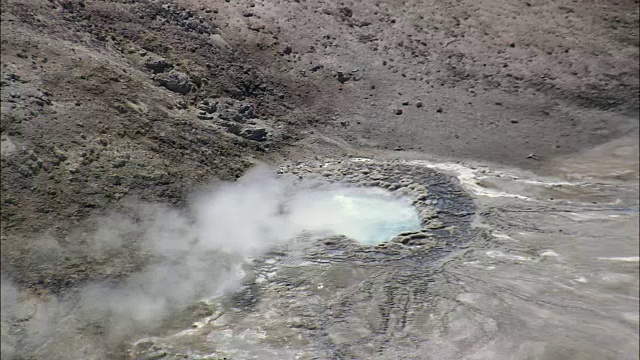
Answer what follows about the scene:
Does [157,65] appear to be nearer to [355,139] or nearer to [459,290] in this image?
[355,139]

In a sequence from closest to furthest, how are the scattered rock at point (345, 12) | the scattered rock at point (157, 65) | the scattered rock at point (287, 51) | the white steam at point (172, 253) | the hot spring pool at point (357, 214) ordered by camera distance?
the white steam at point (172, 253)
the hot spring pool at point (357, 214)
the scattered rock at point (157, 65)
the scattered rock at point (287, 51)
the scattered rock at point (345, 12)

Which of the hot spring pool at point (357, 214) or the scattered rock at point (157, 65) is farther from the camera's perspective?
the scattered rock at point (157, 65)

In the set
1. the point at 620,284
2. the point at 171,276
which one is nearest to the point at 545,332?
the point at 620,284

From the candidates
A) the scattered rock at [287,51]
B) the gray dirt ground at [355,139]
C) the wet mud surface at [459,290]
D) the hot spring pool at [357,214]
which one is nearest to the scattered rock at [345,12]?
the gray dirt ground at [355,139]

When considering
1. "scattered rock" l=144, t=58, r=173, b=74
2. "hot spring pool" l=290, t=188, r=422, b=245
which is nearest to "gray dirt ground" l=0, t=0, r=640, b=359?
"scattered rock" l=144, t=58, r=173, b=74

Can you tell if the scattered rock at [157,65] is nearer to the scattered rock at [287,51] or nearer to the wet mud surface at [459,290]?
the scattered rock at [287,51]

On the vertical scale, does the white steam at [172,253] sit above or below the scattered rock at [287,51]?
below

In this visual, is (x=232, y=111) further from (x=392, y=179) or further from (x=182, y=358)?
(x=182, y=358)
